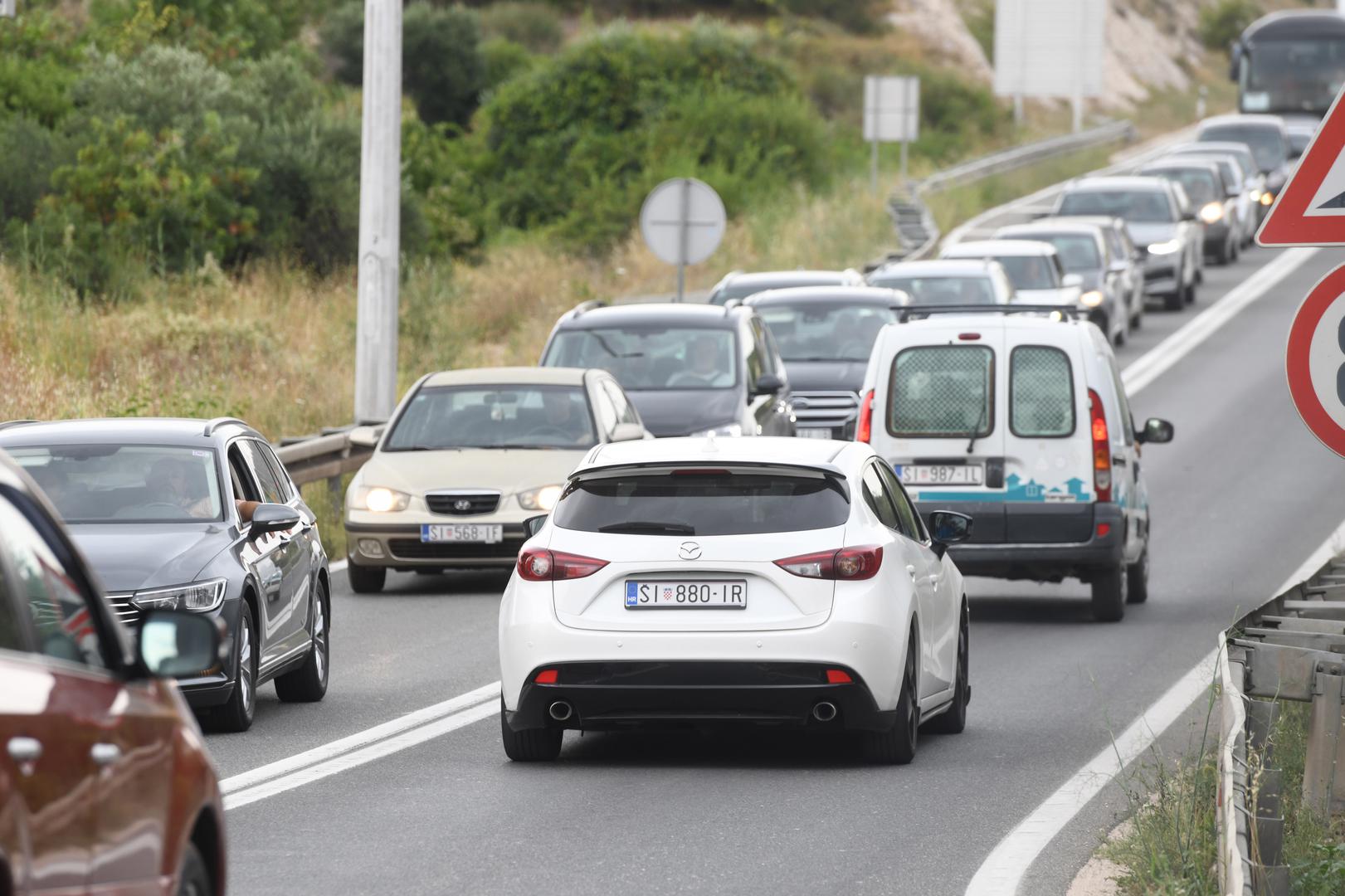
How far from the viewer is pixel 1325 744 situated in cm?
862

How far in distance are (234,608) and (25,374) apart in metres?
11.3

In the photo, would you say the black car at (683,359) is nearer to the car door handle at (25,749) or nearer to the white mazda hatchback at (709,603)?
the white mazda hatchback at (709,603)

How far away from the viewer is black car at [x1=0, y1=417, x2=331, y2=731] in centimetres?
1132

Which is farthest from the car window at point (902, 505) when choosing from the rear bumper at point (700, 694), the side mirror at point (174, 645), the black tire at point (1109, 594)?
the side mirror at point (174, 645)

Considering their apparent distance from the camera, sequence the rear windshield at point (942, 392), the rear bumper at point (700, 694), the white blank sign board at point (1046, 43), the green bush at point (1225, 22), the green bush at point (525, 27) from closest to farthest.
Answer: the rear bumper at point (700, 694) → the rear windshield at point (942, 392) → the green bush at point (525, 27) → the white blank sign board at point (1046, 43) → the green bush at point (1225, 22)

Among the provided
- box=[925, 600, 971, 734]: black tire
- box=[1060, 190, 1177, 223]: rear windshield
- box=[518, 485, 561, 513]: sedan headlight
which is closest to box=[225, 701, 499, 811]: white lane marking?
box=[925, 600, 971, 734]: black tire

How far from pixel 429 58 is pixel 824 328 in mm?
53836

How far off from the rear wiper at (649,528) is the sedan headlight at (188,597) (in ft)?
6.11

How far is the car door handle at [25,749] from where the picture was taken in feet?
14.5

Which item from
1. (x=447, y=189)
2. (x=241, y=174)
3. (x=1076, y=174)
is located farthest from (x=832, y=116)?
(x=241, y=174)

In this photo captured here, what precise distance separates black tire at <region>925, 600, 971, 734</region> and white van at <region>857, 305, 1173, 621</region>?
442 centimetres

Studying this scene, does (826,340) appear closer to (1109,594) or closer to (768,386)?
(768,386)

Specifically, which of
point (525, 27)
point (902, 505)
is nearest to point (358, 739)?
point (902, 505)

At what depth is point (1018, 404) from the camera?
55.8ft
